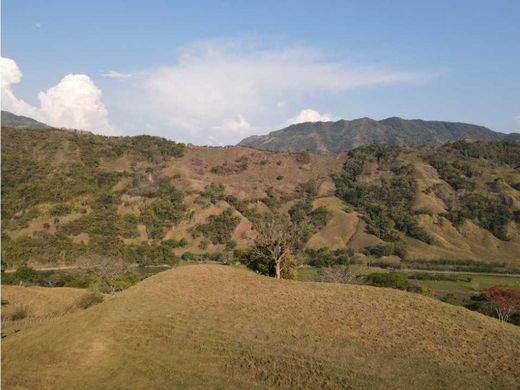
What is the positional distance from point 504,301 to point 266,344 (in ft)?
189

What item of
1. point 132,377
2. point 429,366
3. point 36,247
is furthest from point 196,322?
point 36,247

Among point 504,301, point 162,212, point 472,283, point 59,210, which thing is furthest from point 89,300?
point 162,212

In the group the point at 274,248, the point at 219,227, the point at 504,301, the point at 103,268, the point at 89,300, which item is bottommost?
the point at 103,268

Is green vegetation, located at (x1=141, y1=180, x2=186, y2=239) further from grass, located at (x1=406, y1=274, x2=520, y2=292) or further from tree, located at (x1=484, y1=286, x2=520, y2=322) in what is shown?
tree, located at (x1=484, y1=286, x2=520, y2=322)

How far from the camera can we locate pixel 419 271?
137 metres

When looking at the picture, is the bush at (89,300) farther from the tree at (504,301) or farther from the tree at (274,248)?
the tree at (504,301)

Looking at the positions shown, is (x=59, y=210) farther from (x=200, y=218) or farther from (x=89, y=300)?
(x=89, y=300)

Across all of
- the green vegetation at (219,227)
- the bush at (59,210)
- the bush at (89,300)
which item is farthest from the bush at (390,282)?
the bush at (59,210)

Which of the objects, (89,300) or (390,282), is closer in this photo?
(89,300)

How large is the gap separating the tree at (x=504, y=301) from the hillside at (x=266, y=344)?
30848 mm

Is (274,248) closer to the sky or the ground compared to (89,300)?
closer to the sky

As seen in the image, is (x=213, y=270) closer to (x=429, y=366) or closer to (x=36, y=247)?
(x=429, y=366)

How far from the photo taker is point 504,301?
77.6 m

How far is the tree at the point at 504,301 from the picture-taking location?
69125 mm
